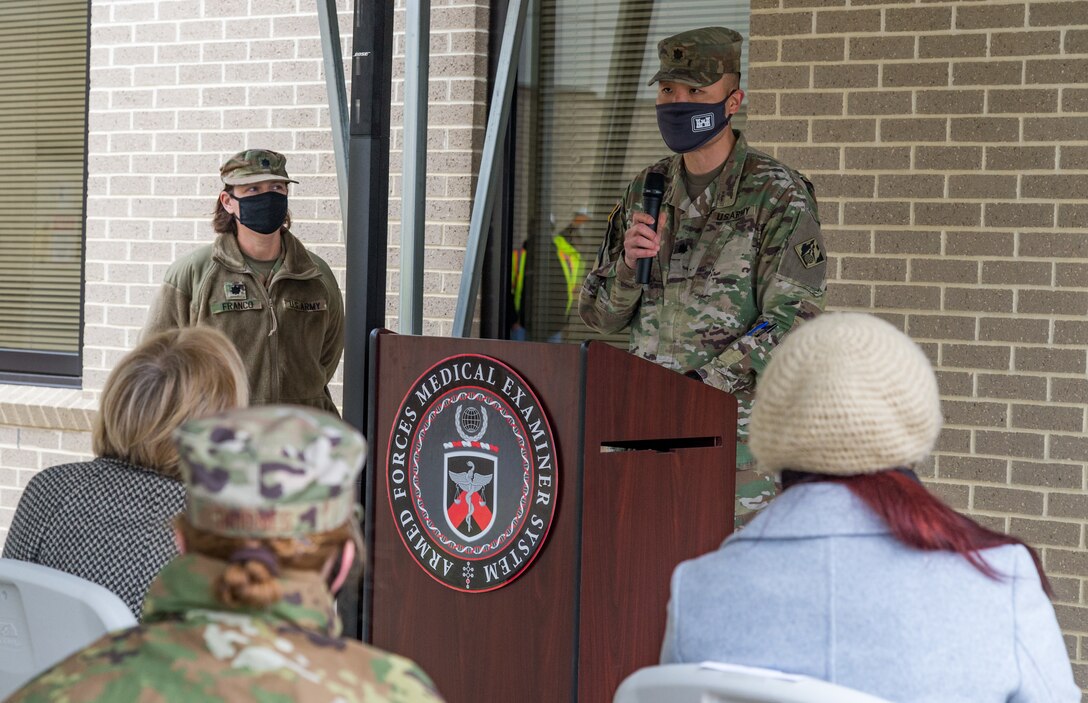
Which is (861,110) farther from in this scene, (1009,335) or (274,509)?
(274,509)

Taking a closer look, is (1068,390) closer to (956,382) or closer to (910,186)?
(956,382)

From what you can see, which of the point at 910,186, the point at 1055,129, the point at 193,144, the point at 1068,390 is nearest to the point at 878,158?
the point at 910,186

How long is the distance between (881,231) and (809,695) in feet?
11.0

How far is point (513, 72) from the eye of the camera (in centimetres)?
360

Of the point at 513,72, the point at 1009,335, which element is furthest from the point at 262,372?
the point at 1009,335

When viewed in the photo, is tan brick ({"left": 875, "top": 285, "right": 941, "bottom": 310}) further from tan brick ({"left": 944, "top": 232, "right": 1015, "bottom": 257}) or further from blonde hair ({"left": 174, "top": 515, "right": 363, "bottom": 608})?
blonde hair ({"left": 174, "top": 515, "right": 363, "bottom": 608})

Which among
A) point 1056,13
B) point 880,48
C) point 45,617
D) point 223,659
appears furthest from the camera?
point 880,48

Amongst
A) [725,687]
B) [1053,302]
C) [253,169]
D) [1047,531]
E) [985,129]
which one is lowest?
[1047,531]

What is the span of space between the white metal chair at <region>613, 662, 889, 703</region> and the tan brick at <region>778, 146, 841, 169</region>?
129 inches

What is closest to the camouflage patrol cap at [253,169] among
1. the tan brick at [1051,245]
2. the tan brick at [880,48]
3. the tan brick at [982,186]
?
the tan brick at [880,48]

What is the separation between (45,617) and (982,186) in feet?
11.4

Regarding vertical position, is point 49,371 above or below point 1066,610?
above

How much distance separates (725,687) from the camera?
1.39 m

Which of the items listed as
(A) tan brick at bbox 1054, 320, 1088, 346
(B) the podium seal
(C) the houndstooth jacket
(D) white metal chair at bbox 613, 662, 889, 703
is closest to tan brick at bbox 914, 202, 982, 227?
(A) tan brick at bbox 1054, 320, 1088, 346
